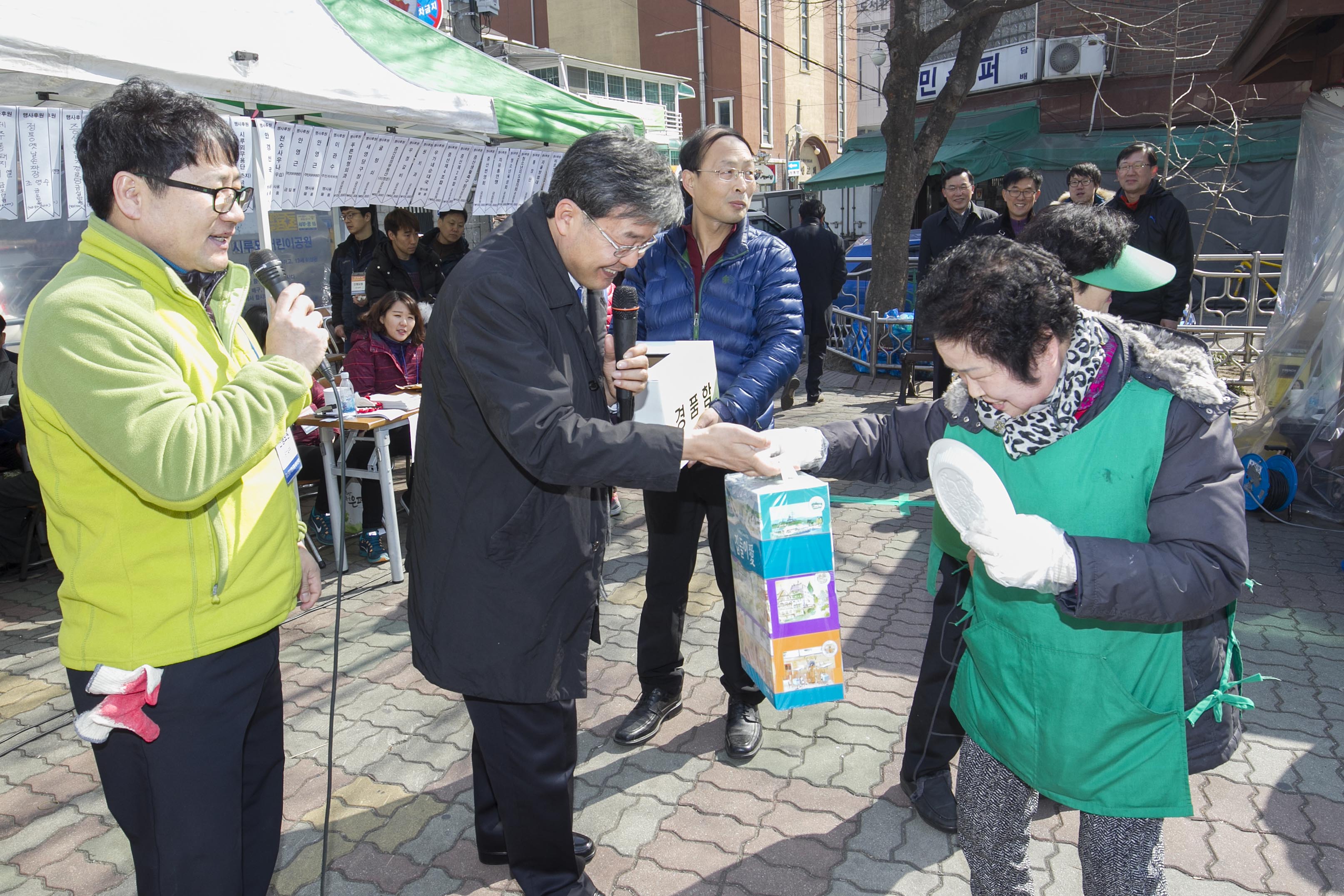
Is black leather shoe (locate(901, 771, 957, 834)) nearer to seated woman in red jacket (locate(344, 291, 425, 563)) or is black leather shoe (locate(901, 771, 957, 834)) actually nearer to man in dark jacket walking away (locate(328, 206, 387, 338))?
seated woman in red jacket (locate(344, 291, 425, 563))

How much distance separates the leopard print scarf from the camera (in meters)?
1.62

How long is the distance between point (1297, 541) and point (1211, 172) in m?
13.1

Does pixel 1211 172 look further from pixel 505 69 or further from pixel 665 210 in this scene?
pixel 665 210

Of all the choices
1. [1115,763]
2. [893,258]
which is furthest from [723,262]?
[893,258]

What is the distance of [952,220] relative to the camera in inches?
274

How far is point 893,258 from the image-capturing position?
37.2ft

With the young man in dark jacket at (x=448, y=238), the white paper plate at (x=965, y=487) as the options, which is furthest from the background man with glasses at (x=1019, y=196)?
the white paper plate at (x=965, y=487)

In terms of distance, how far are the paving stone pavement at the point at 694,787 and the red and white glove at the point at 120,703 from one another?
1.25 metres

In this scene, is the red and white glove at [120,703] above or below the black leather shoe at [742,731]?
above

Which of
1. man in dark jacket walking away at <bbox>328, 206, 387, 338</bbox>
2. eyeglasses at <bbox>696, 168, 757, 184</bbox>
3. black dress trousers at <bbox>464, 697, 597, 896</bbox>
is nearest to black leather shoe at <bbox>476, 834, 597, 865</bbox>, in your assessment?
black dress trousers at <bbox>464, 697, 597, 896</bbox>

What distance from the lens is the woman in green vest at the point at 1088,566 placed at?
1.54 metres

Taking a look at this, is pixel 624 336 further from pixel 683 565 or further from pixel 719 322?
pixel 683 565

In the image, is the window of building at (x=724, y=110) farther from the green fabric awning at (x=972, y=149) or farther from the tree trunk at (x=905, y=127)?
the tree trunk at (x=905, y=127)

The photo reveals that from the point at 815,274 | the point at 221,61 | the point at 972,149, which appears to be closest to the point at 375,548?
the point at 221,61
